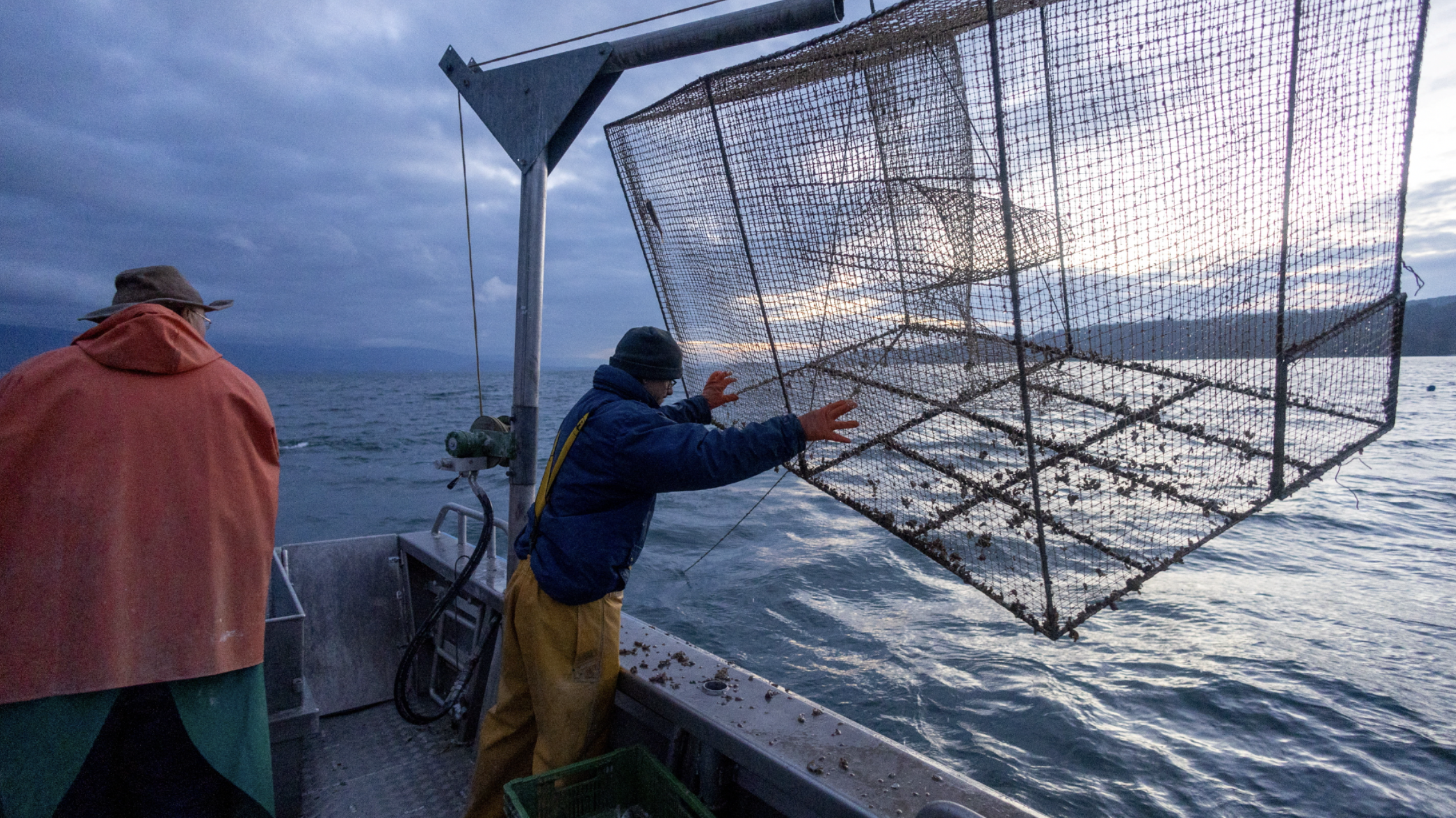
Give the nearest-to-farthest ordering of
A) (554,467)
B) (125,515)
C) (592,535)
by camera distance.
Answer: (125,515) < (592,535) < (554,467)

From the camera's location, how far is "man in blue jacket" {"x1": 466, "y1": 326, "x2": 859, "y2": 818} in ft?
6.18

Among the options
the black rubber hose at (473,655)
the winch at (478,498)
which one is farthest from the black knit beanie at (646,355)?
the black rubber hose at (473,655)

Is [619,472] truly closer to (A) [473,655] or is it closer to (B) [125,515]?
(B) [125,515]

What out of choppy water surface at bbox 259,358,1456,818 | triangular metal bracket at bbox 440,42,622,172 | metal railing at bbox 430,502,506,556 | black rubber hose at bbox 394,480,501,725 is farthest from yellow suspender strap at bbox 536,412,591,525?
choppy water surface at bbox 259,358,1456,818

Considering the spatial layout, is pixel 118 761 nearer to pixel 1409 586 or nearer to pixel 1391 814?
pixel 1391 814

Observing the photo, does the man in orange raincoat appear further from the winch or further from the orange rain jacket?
the winch

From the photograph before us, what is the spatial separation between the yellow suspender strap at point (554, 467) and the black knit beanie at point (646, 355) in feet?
0.76

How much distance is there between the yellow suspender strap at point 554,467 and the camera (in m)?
2.17

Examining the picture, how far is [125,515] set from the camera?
1546 mm

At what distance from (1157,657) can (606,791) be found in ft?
19.0

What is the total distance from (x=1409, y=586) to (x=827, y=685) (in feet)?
24.1

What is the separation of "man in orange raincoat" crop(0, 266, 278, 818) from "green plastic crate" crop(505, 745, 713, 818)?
2.15 ft

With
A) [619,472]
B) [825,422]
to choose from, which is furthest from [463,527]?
[825,422]

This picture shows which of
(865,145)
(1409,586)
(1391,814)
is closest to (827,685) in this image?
→ (1391,814)
